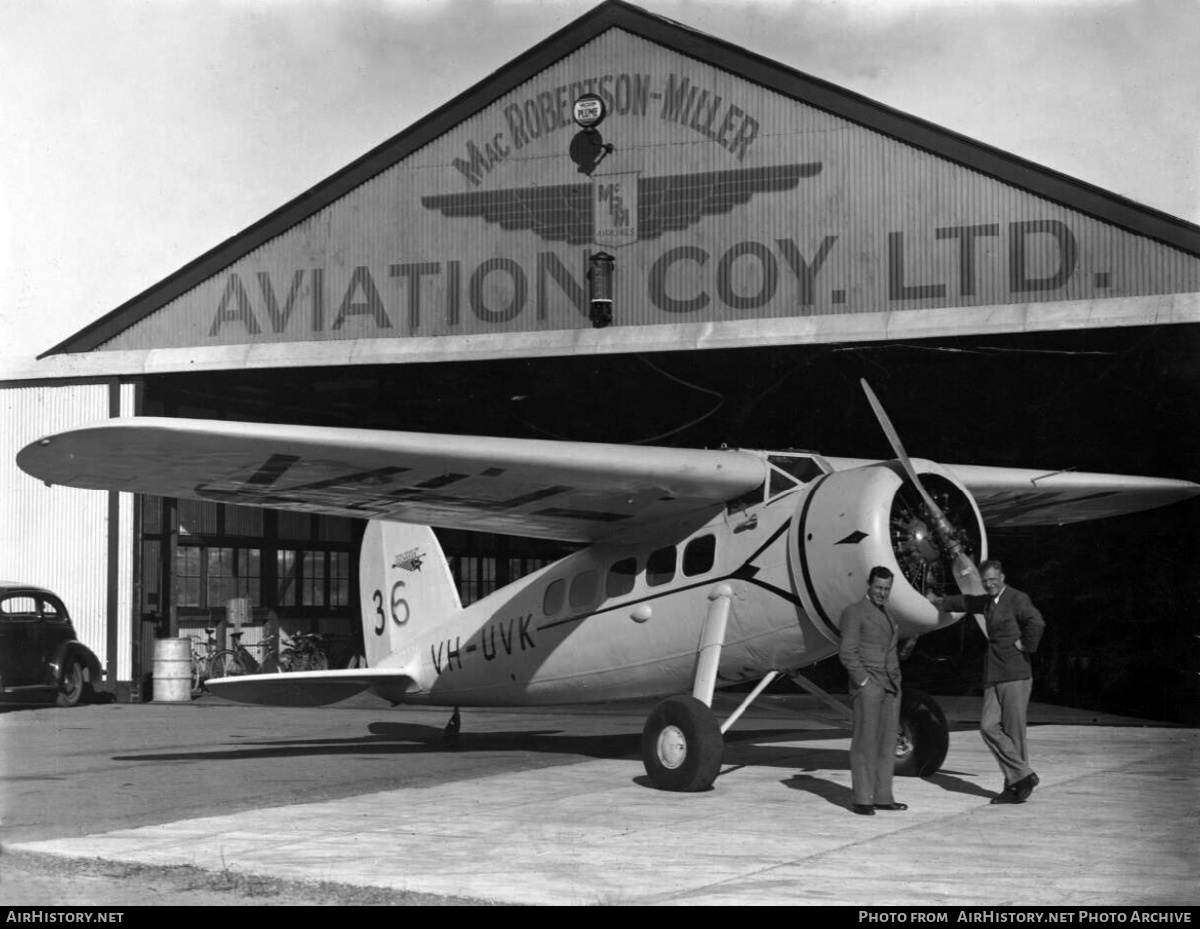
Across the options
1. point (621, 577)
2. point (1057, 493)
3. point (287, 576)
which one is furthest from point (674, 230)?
point (287, 576)

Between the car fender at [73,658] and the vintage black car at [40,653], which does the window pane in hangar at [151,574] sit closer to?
the car fender at [73,658]

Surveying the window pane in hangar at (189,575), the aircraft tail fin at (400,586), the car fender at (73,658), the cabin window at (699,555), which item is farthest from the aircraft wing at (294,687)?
the window pane in hangar at (189,575)

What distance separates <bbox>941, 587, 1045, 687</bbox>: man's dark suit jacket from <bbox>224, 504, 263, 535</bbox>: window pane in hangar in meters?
19.7

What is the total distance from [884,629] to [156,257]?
15996 mm

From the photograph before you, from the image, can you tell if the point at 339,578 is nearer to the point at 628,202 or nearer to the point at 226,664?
the point at 226,664

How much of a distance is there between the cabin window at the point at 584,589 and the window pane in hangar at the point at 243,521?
606 inches

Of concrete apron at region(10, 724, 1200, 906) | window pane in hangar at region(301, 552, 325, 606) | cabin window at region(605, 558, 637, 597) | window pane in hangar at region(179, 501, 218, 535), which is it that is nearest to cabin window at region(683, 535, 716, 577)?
Result: cabin window at region(605, 558, 637, 597)

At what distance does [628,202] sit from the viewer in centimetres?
1939

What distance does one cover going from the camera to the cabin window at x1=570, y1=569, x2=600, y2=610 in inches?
517

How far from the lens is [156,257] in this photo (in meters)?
22.3

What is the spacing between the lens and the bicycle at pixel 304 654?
28.0 meters

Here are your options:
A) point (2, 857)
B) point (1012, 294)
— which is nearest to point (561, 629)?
point (2, 857)

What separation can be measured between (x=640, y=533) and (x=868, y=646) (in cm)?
347

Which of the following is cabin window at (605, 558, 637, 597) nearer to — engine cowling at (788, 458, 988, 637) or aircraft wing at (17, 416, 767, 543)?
aircraft wing at (17, 416, 767, 543)
